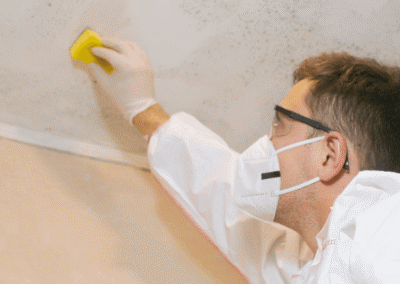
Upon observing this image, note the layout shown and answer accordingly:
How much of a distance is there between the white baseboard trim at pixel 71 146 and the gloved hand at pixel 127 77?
0.74 feet

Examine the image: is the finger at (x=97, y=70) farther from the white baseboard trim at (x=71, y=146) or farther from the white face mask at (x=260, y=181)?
the white face mask at (x=260, y=181)

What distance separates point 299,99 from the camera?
3.16 feet

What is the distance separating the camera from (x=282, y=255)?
1107 mm

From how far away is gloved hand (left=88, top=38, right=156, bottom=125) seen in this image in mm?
1049

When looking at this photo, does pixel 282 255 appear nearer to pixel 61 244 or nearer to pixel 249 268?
pixel 249 268

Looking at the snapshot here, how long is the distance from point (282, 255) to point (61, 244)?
0.68 m

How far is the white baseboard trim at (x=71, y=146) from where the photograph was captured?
1.20 metres

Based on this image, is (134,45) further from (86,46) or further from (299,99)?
(299,99)

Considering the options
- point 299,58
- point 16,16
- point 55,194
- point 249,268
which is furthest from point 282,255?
point 16,16

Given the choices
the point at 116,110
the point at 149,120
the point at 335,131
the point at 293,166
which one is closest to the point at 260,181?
the point at 293,166

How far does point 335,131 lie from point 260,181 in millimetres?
231

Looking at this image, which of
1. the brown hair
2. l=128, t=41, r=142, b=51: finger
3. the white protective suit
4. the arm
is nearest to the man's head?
the brown hair

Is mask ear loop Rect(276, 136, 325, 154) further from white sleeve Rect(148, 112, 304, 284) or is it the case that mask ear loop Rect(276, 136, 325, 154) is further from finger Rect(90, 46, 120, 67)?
finger Rect(90, 46, 120, 67)

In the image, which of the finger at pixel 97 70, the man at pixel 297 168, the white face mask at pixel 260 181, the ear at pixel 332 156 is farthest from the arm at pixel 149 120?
the ear at pixel 332 156
